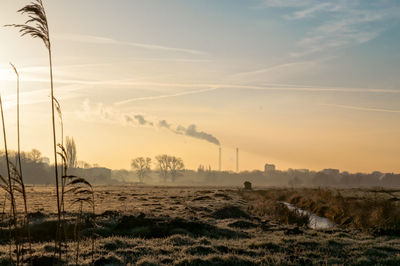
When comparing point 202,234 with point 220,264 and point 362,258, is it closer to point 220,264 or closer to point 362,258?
point 220,264

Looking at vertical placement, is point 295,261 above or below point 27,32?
below

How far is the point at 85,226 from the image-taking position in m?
15.5


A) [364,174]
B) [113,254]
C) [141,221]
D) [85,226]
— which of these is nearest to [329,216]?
[141,221]

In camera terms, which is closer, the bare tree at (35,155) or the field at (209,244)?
the field at (209,244)

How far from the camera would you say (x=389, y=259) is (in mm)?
10609

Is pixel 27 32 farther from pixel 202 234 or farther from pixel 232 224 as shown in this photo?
pixel 232 224

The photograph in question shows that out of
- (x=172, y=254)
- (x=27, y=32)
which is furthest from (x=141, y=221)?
(x=27, y=32)

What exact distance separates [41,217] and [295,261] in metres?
13.7

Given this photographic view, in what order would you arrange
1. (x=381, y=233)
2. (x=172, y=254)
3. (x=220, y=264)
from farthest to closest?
1. (x=381, y=233)
2. (x=172, y=254)
3. (x=220, y=264)

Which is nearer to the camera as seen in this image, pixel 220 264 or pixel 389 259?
pixel 220 264

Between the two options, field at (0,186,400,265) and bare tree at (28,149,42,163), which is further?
bare tree at (28,149,42,163)

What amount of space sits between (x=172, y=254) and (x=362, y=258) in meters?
5.49

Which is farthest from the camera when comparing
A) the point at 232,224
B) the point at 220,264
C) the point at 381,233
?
the point at 232,224

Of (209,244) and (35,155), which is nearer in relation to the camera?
(209,244)
